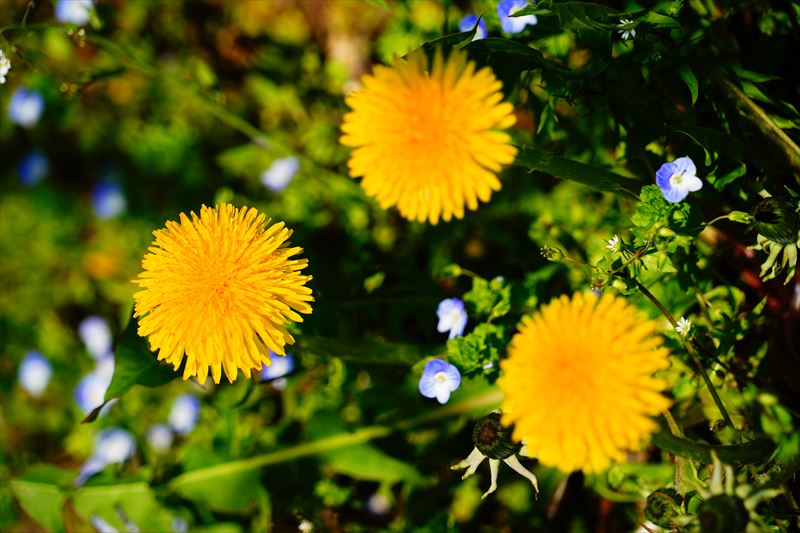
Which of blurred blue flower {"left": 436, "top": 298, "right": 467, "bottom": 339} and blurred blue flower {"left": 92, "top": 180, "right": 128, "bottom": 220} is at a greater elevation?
blurred blue flower {"left": 92, "top": 180, "right": 128, "bottom": 220}

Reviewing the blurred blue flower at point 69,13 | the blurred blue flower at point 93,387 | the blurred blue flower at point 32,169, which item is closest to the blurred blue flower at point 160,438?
the blurred blue flower at point 93,387

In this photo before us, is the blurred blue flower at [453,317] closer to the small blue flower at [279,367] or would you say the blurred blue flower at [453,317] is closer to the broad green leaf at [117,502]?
the small blue flower at [279,367]

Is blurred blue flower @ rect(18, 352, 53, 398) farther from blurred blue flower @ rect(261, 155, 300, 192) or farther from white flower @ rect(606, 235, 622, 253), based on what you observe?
white flower @ rect(606, 235, 622, 253)

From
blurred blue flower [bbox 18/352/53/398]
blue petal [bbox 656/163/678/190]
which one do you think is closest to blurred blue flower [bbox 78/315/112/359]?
blurred blue flower [bbox 18/352/53/398]

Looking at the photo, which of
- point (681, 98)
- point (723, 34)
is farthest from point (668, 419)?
point (723, 34)

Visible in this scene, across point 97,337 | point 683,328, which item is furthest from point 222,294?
point 97,337

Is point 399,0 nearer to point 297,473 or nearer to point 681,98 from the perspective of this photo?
point 681,98
